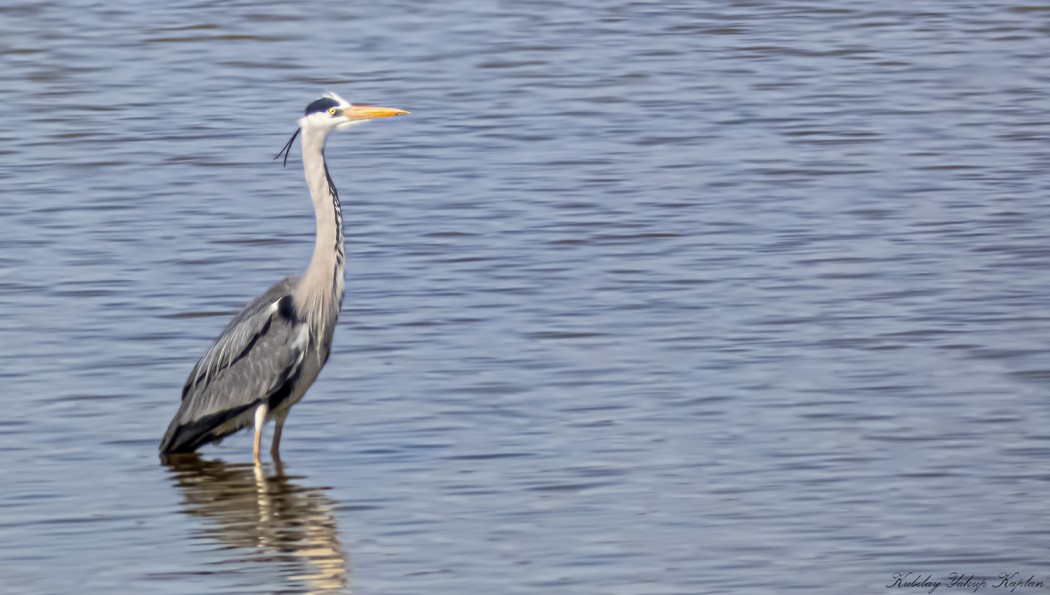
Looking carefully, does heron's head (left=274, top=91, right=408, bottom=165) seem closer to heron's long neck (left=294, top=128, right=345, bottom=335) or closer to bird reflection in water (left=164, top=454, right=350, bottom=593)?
heron's long neck (left=294, top=128, right=345, bottom=335)

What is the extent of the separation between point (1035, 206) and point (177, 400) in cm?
532

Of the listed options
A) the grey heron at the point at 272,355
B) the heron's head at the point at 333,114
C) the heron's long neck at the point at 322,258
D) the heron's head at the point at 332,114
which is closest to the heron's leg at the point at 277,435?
the grey heron at the point at 272,355

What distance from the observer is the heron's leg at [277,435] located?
30.0ft

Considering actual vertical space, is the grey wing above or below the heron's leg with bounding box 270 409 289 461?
above

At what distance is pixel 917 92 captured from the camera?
51.8ft

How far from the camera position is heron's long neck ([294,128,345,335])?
9.41 metres

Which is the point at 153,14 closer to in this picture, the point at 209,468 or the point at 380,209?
the point at 380,209

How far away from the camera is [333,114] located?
31.8 feet

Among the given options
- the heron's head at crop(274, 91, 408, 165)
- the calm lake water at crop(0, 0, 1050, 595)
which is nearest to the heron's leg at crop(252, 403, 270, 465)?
the calm lake water at crop(0, 0, 1050, 595)

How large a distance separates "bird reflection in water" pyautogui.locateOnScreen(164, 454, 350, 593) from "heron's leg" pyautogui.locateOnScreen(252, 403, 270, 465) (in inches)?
2.6

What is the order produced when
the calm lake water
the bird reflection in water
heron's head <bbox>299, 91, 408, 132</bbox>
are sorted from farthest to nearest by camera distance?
heron's head <bbox>299, 91, 408, 132</bbox> < the calm lake water < the bird reflection in water

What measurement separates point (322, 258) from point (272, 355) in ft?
1.58

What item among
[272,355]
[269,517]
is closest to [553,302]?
[272,355]

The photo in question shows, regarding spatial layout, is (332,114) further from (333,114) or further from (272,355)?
(272,355)
